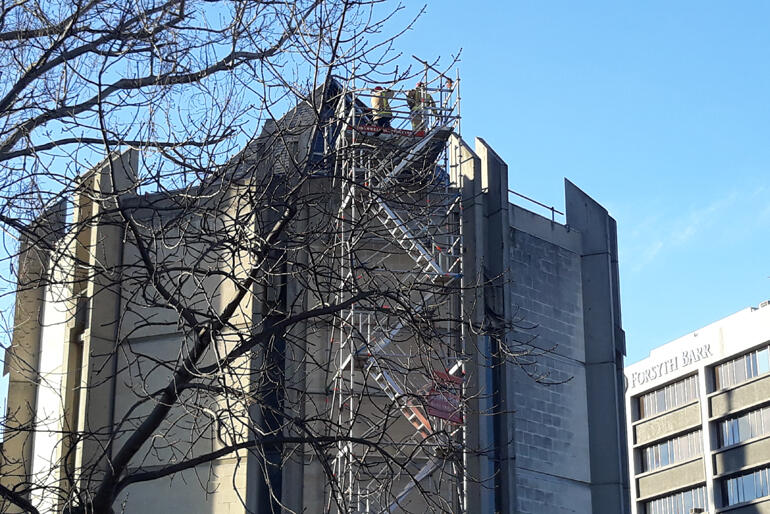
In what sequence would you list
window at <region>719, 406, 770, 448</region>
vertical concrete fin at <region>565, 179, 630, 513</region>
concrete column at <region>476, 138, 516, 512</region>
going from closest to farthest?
concrete column at <region>476, 138, 516, 512</region> < vertical concrete fin at <region>565, 179, 630, 513</region> < window at <region>719, 406, 770, 448</region>

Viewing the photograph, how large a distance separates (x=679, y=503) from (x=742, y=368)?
12.8 metres

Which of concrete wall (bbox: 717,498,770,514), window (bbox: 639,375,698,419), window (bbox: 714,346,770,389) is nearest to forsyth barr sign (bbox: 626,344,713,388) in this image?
window (bbox: 639,375,698,419)

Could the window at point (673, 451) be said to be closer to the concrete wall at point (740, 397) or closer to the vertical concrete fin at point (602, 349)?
the concrete wall at point (740, 397)

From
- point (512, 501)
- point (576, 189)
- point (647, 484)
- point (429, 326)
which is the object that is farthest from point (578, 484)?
point (647, 484)

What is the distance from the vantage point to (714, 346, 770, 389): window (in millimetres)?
86562

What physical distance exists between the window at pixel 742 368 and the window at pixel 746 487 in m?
7.21

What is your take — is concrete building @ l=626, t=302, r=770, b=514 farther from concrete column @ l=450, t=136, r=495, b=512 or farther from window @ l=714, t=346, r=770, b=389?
concrete column @ l=450, t=136, r=495, b=512

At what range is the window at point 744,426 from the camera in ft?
280

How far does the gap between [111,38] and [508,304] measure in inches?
621

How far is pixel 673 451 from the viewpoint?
3787 inches

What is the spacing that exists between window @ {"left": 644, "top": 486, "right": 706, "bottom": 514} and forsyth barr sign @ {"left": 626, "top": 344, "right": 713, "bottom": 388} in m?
10.2

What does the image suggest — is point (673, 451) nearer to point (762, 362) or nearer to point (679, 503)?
point (679, 503)

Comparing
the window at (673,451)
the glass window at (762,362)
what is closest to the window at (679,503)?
the window at (673,451)

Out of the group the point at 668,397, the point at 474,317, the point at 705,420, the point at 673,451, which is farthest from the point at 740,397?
the point at 474,317
